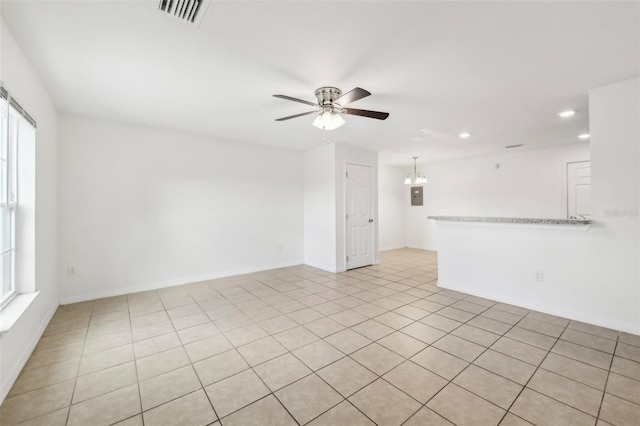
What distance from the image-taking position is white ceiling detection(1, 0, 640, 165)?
170 cm

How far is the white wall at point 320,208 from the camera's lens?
514 cm

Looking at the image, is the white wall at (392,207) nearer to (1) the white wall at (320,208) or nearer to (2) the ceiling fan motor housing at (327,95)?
(1) the white wall at (320,208)

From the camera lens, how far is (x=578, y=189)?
509cm

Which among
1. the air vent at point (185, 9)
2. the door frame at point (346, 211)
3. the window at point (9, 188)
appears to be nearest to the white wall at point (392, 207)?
the door frame at point (346, 211)

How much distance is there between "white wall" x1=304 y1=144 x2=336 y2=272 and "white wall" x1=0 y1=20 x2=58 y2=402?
152 inches

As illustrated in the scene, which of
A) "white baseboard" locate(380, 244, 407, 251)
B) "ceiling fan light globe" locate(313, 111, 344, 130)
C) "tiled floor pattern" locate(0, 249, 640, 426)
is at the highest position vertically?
"ceiling fan light globe" locate(313, 111, 344, 130)

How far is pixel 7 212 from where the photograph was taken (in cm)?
226

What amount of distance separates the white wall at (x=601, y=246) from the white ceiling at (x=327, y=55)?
413 millimetres

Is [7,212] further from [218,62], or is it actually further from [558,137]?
[558,137]

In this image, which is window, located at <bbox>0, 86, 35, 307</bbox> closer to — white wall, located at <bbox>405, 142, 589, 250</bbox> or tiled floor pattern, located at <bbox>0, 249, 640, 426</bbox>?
tiled floor pattern, located at <bbox>0, 249, 640, 426</bbox>

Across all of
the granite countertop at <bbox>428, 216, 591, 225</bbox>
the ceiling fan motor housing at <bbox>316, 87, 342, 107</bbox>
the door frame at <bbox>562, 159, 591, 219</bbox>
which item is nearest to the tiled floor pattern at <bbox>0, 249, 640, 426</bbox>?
the granite countertop at <bbox>428, 216, 591, 225</bbox>

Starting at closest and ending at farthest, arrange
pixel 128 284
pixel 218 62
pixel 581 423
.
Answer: pixel 581 423
pixel 218 62
pixel 128 284

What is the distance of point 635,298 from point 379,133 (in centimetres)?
349

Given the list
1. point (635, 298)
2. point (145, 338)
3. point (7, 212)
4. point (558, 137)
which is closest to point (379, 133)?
point (558, 137)
